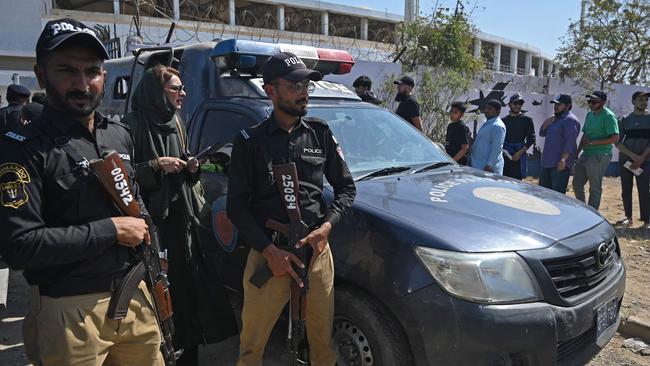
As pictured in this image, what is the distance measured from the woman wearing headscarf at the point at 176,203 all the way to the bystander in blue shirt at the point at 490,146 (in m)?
3.67

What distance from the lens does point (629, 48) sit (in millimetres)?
15570

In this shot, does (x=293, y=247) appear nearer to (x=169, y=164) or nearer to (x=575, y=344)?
(x=169, y=164)

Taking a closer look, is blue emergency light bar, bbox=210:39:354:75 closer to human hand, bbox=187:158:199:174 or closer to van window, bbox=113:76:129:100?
human hand, bbox=187:158:199:174

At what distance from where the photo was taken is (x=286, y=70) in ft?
7.35

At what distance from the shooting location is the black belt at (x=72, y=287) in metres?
1.59

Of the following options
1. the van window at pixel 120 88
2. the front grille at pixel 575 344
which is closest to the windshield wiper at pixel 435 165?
the front grille at pixel 575 344

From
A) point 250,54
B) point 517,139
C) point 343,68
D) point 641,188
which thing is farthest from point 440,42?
point 250,54

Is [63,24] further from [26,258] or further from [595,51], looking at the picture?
[595,51]

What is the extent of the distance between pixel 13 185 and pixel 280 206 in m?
1.08

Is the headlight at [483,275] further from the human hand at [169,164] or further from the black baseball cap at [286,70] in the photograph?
the human hand at [169,164]

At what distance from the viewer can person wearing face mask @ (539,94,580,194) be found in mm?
6109

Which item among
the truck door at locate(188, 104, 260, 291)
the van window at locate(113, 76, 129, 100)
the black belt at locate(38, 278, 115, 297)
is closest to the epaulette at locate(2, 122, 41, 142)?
the black belt at locate(38, 278, 115, 297)

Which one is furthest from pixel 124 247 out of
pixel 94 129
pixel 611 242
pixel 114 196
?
pixel 611 242

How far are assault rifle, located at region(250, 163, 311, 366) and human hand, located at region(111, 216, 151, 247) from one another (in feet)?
2.15
